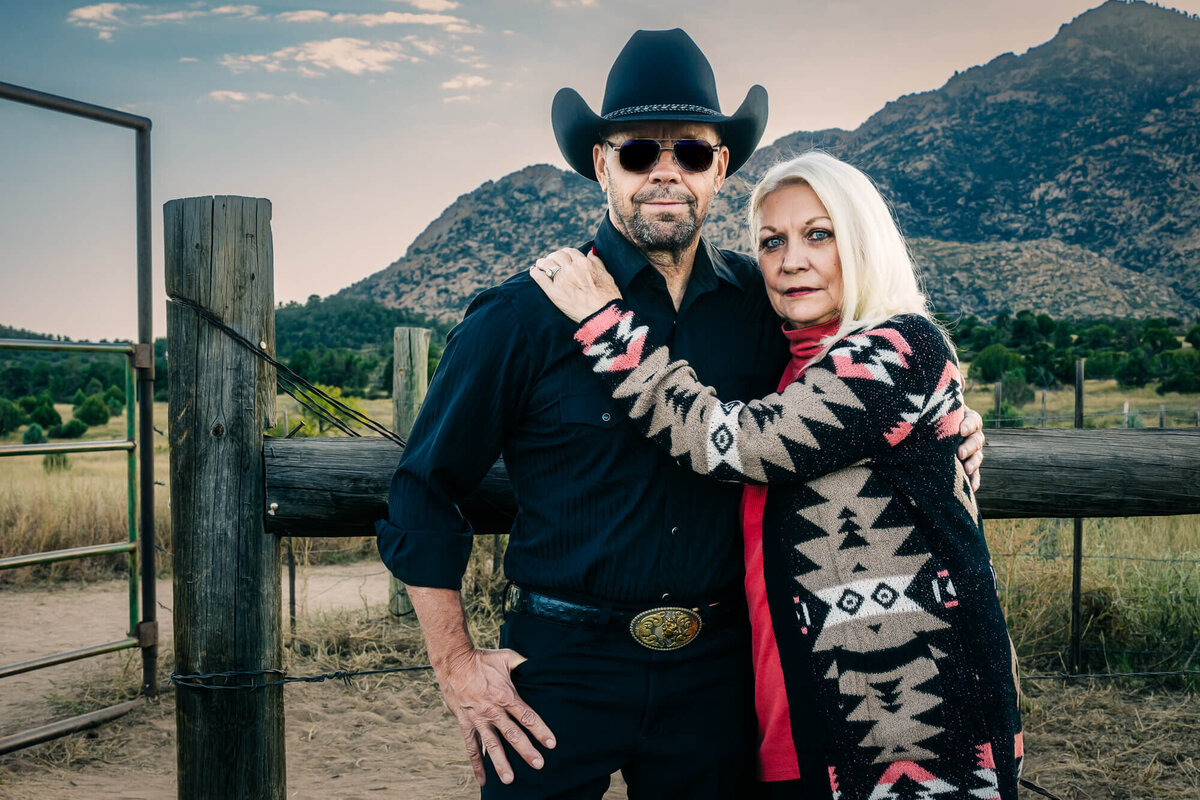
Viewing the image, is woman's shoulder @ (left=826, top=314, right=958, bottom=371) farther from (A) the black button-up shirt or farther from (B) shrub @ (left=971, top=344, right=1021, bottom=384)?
(B) shrub @ (left=971, top=344, right=1021, bottom=384)

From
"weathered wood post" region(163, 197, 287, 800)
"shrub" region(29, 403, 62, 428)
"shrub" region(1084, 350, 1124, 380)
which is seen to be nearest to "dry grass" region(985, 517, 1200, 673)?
"weathered wood post" region(163, 197, 287, 800)

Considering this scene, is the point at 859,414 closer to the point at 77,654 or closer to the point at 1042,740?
the point at 1042,740

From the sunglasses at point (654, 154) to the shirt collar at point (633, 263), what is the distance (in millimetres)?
145

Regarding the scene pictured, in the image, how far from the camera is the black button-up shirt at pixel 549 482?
6.01 ft

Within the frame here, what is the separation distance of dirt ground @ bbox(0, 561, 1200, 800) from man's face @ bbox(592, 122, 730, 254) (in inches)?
121

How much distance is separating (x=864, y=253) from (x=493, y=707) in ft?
4.28

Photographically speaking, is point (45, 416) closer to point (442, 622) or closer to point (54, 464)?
point (54, 464)

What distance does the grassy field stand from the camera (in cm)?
550

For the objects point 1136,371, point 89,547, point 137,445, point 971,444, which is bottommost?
point 89,547

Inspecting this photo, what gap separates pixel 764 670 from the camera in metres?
1.85

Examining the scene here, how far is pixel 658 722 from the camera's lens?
1.83m

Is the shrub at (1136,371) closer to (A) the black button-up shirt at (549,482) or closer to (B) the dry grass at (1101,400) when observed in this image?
(B) the dry grass at (1101,400)

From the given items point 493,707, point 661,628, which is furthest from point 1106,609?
point 493,707

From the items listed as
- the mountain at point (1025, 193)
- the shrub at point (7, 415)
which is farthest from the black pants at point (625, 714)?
the mountain at point (1025, 193)
